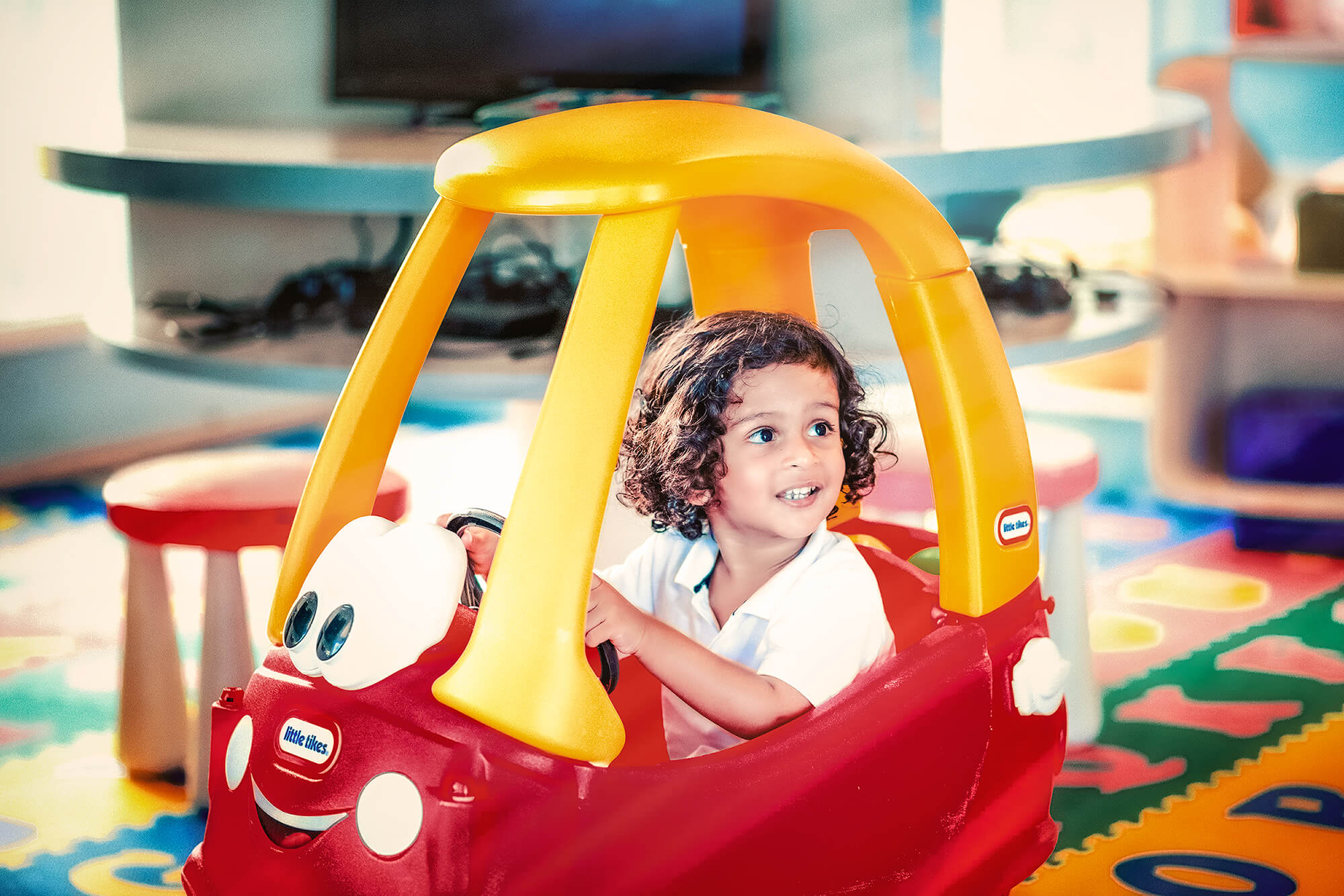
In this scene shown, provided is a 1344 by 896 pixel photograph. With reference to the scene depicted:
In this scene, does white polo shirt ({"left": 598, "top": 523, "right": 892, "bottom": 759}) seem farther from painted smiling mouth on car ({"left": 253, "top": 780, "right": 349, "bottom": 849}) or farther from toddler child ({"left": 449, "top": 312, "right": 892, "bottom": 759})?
painted smiling mouth on car ({"left": 253, "top": 780, "right": 349, "bottom": 849})

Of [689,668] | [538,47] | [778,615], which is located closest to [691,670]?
[689,668]

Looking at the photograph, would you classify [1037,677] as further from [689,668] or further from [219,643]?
[219,643]

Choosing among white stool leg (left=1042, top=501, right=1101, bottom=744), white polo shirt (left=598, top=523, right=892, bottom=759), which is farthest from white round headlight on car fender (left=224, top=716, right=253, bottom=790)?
white stool leg (left=1042, top=501, right=1101, bottom=744)

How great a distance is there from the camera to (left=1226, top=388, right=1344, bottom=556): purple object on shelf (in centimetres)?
207

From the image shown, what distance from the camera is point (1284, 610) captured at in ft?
5.94

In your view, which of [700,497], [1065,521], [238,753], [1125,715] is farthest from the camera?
[1125,715]

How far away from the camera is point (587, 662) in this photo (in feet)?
2.76

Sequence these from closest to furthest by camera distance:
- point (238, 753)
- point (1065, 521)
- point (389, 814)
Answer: point (389, 814)
point (238, 753)
point (1065, 521)

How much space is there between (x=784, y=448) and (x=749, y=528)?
3.3 inches

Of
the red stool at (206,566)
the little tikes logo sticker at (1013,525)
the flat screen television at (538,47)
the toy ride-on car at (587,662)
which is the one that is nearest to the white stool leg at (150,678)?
the red stool at (206,566)

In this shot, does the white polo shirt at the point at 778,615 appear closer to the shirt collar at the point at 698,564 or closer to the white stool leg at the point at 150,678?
the shirt collar at the point at 698,564

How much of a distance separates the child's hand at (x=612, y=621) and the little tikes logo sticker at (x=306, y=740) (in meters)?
0.15

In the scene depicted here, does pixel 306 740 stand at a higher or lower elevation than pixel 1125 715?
higher

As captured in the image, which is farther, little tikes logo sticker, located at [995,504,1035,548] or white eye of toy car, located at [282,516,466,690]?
little tikes logo sticker, located at [995,504,1035,548]
